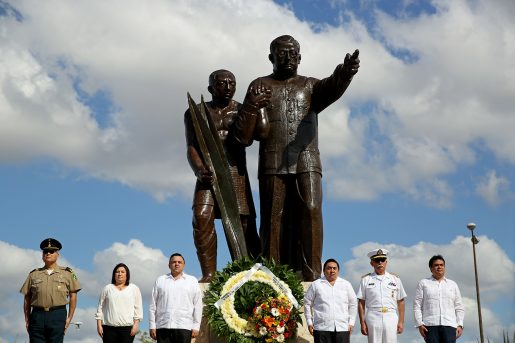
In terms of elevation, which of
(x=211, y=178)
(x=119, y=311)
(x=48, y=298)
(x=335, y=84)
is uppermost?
(x=335, y=84)

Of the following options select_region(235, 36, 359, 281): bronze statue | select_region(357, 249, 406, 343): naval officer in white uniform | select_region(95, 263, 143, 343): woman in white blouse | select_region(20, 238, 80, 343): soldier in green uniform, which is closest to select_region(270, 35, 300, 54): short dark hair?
select_region(235, 36, 359, 281): bronze statue

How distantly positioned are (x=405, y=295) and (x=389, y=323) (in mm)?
418

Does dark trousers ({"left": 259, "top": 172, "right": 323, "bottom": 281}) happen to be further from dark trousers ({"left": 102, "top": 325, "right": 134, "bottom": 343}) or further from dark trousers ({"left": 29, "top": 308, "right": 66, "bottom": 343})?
dark trousers ({"left": 29, "top": 308, "right": 66, "bottom": 343})

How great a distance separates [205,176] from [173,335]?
244 centimetres

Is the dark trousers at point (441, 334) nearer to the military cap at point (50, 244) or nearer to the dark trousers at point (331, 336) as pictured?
the dark trousers at point (331, 336)

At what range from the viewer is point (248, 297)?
8867 mm

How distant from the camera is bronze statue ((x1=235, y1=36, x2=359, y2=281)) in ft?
31.4

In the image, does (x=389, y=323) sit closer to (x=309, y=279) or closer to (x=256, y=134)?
(x=309, y=279)

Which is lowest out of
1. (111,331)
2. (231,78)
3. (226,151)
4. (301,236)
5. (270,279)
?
(111,331)

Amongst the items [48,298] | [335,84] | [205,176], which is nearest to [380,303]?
[205,176]

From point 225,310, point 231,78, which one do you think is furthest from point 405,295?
point 231,78

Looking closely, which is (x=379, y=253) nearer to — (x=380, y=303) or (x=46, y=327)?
(x=380, y=303)

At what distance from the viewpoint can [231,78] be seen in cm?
1018

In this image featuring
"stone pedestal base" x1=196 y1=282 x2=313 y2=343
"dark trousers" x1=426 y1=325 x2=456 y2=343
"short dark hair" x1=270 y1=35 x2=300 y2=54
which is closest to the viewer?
"dark trousers" x1=426 y1=325 x2=456 y2=343
